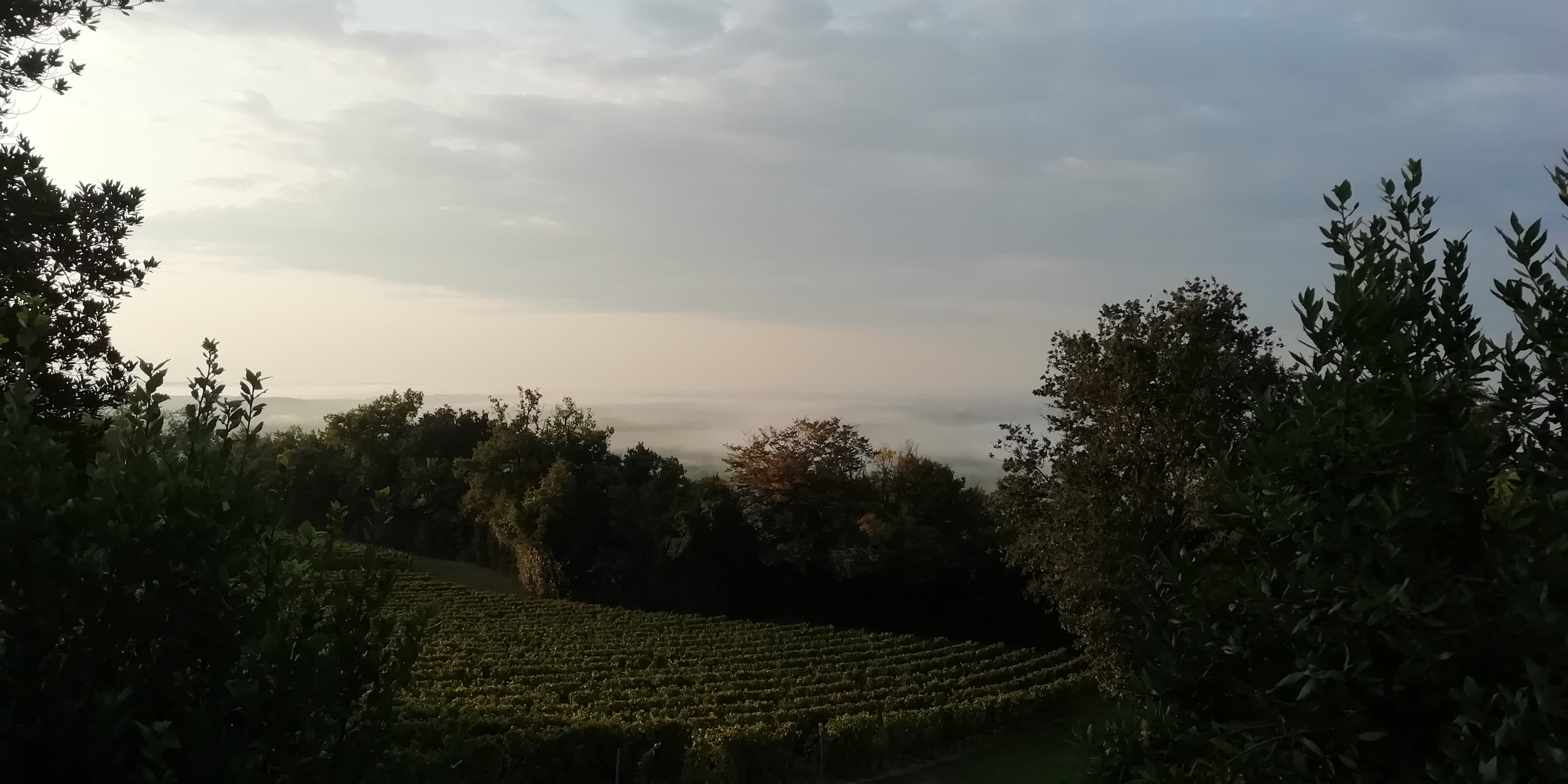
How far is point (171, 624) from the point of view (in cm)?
438

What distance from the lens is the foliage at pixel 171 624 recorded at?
13.3ft

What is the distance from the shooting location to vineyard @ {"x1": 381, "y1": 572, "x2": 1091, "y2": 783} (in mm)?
18953

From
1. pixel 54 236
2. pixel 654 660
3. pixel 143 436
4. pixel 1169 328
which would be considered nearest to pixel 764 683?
pixel 654 660

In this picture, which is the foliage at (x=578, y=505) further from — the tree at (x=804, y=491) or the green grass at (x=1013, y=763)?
the green grass at (x=1013, y=763)

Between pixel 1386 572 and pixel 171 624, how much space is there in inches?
210

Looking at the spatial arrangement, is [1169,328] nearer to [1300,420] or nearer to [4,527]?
[1300,420]

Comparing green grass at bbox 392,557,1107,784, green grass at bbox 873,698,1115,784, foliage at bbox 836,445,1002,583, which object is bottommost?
green grass at bbox 873,698,1115,784

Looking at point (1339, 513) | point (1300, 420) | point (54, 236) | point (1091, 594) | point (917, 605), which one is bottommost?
point (917, 605)

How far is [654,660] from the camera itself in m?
31.8

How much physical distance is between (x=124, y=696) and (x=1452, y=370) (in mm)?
6031

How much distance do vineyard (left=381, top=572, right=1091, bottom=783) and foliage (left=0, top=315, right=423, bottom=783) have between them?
0.88m

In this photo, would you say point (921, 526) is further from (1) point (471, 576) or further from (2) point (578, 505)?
(1) point (471, 576)

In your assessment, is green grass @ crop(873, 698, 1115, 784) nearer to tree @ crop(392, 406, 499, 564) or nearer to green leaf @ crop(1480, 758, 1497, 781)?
green leaf @ crop(1480, 758, 1497, 781)

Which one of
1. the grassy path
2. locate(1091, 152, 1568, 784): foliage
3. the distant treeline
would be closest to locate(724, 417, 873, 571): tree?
the distant treeline
